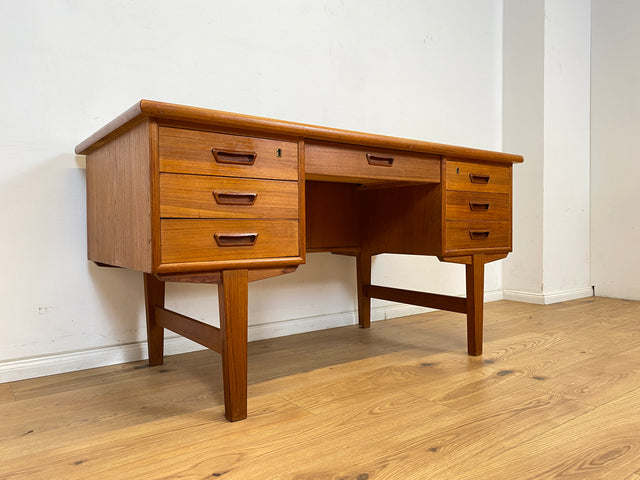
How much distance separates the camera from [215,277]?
1.12 meters

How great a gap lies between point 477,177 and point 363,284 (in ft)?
2.26

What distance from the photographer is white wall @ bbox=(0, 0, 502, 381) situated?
1451mm

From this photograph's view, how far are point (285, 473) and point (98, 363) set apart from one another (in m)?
0.96

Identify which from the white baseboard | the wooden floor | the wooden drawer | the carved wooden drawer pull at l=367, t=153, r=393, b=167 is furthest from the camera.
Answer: the white baseboard

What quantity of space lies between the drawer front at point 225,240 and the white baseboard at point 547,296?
2.05 m

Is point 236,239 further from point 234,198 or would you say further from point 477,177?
point 477,177

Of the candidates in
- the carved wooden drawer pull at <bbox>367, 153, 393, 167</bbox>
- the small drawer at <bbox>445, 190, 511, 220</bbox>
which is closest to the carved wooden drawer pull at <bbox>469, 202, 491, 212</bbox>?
the small drawer at <bbox>445, 190, 511, 220</bbox>

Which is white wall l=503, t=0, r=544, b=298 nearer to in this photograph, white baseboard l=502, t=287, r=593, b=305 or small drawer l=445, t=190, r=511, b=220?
white baseboard l=502, t=287, r=593, b=305

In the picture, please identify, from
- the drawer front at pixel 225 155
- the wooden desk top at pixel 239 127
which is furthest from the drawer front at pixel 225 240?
the wooden desk top at pixel 239 127

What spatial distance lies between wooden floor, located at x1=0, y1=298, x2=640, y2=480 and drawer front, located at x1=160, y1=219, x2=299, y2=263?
39 centimetres

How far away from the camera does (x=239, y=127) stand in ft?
3.69

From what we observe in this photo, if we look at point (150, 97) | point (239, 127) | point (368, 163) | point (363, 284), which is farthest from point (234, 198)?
point (363, 284)

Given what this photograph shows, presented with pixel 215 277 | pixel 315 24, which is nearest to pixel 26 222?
pixel 215 277

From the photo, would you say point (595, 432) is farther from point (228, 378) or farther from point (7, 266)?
point (7, 266)
